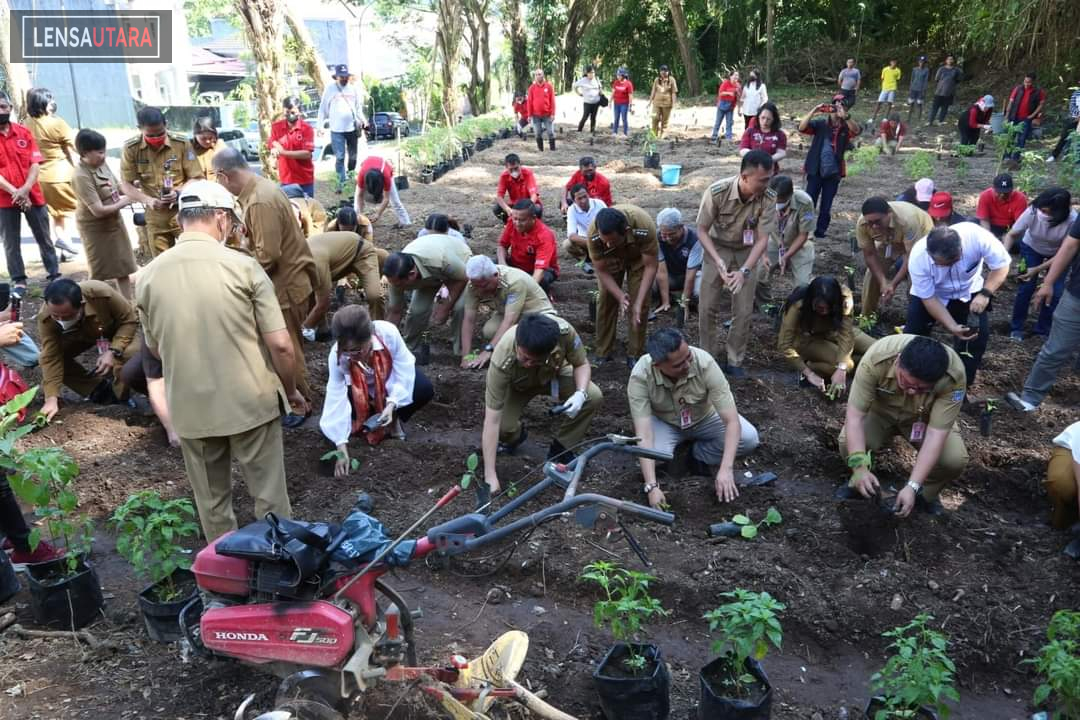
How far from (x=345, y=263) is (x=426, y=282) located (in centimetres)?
87

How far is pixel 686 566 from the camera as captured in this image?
4.06 meters

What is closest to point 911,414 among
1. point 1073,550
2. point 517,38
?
point 1073,550

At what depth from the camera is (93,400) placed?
601 centimetres

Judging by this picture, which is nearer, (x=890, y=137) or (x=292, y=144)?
(x=292, y=144)

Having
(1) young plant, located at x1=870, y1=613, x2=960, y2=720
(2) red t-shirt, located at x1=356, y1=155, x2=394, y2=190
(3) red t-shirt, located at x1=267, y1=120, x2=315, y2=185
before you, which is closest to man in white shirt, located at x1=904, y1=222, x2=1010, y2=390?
(1) young plant, located at x1=870, y1=613, x2=960, y2=720

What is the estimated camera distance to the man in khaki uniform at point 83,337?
533 centimetres

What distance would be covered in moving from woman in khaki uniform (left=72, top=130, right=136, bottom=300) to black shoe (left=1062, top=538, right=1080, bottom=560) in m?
A: 7.27

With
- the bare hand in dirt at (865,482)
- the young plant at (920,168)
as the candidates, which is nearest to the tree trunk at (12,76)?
the bare hand in dirt at (865,482)

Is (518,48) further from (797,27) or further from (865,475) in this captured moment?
(865,475)

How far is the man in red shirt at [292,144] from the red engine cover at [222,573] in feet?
24.0

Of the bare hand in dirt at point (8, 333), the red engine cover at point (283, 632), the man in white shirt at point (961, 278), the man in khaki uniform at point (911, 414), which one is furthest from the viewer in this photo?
the man in white shirt at point (961, 278)

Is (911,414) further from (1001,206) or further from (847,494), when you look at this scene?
(1001,206)

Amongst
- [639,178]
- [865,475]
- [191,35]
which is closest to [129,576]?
[865,475]

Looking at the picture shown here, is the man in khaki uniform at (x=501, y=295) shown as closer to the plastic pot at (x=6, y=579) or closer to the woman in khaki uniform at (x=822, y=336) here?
the woman in khaki uniform at (x=822, y=336)
